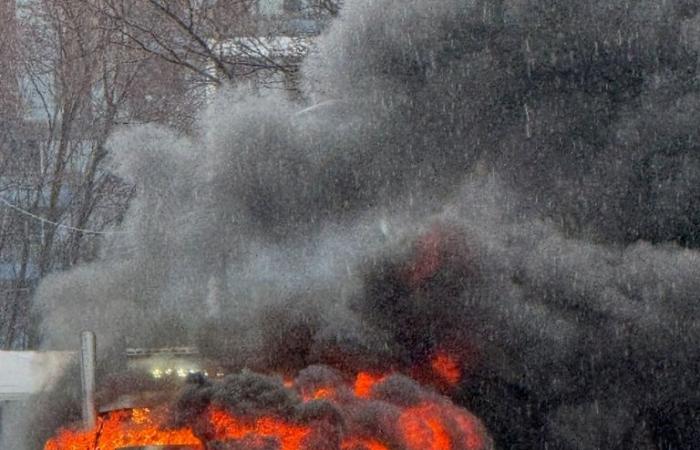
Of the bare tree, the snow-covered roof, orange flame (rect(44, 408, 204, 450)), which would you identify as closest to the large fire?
orange flame (rect(44, 408, 204, 450))

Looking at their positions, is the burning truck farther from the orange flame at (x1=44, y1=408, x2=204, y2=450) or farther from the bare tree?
the bare tree

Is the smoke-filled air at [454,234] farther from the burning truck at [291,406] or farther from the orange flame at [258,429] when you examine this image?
the orange flame at [258,429]

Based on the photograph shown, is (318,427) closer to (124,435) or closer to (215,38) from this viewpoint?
(124,435)

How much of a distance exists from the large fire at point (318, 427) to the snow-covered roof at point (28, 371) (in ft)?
5.98

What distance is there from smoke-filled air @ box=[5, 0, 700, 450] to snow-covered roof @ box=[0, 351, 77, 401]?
15.6 inches

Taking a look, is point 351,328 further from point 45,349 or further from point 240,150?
point 45,349

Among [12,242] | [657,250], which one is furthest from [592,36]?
[12,242]

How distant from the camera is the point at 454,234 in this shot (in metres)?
14.2

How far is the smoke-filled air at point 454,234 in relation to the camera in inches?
554

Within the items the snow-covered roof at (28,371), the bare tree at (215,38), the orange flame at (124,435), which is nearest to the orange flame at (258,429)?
the orange flame at (124,435)

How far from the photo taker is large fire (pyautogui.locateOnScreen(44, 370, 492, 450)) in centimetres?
1159

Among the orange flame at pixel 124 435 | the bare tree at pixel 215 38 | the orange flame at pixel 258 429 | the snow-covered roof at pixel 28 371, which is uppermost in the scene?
the bare tree at pixel 215 38

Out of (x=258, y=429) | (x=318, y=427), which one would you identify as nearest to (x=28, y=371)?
(x=258, y=429)

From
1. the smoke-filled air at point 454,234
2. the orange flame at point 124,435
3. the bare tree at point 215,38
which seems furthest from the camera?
the bare tree at point 215,38
